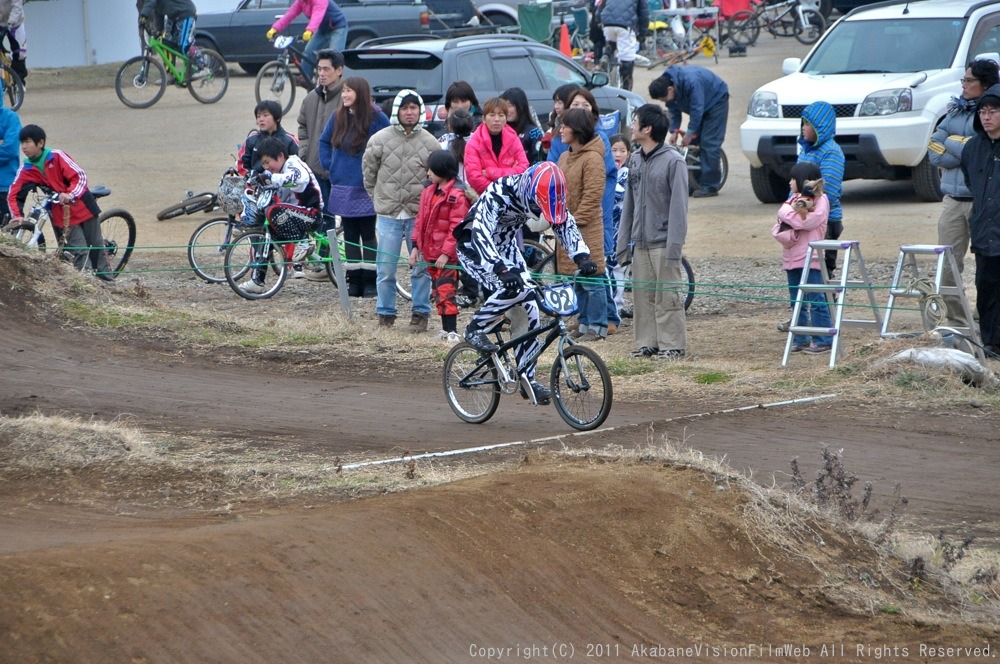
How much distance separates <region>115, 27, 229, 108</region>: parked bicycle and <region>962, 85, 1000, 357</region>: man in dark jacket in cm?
1750

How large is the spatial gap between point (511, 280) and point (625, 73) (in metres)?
17.1

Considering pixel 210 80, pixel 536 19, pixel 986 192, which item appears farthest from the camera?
pixel 536 19

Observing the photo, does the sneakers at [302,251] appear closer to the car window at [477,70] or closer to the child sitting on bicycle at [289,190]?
the child sitting on bicycle at [289,190]

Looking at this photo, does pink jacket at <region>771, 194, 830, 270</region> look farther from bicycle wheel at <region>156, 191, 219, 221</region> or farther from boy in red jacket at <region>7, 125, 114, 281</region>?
bicycle wheel at <region>156, 191, 219, 221</region>

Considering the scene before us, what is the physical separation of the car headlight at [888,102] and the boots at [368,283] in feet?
21.7

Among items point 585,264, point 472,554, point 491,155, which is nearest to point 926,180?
point 491,155

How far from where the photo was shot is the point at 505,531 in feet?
18.6

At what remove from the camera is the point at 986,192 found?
29.6 feet

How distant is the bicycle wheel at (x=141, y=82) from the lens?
76.0ft

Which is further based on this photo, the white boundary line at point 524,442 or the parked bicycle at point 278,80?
the parked bicycle at point 278,80

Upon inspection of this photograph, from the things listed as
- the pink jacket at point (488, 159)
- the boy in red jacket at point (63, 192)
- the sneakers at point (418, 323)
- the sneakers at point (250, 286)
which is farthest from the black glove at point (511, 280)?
the boy in red jacket at point (63, 192)

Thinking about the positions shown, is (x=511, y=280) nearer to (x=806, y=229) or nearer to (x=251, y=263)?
(x=806, y=229)

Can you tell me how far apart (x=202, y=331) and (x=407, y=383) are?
281 cm

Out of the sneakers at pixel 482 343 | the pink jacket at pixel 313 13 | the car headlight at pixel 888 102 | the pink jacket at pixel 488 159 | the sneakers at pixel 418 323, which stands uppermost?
the pink jacket at pixel 313 13
